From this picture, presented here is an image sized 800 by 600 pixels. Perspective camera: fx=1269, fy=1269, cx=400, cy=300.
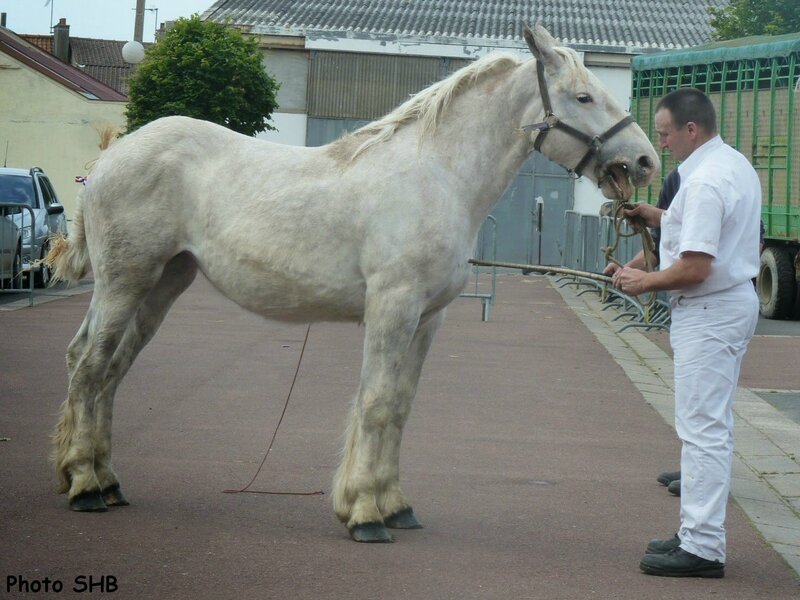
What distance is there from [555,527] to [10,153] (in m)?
38.9

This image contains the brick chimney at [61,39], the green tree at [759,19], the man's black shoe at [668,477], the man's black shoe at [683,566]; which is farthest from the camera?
the brick chimney at [61,39]

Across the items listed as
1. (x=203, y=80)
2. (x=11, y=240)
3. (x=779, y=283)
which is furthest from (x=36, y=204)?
(x=779, y=283)

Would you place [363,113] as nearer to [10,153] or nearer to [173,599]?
[10,153]

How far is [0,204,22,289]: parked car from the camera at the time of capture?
18.1 meters

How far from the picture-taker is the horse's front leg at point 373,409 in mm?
5781

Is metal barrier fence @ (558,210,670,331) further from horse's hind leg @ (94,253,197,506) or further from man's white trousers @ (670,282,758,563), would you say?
man's white trousers @ (670,282,758,563)

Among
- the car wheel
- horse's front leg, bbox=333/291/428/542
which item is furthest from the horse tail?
the car wheel

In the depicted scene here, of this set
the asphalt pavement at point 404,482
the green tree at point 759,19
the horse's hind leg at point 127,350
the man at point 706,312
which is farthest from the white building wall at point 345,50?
the man at point 706,312

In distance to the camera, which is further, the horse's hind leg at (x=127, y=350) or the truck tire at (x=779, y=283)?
the truck tire at (x=779, y=283)

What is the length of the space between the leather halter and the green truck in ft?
38.4

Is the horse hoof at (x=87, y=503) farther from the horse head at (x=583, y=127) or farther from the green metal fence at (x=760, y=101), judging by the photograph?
the green metal fence at (x=760, y=101)

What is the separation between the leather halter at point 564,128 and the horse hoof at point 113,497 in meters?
2.68

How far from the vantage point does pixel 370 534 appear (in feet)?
18.9

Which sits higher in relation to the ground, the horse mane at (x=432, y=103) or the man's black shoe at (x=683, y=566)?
the horse mane at (x=432, y=103)
